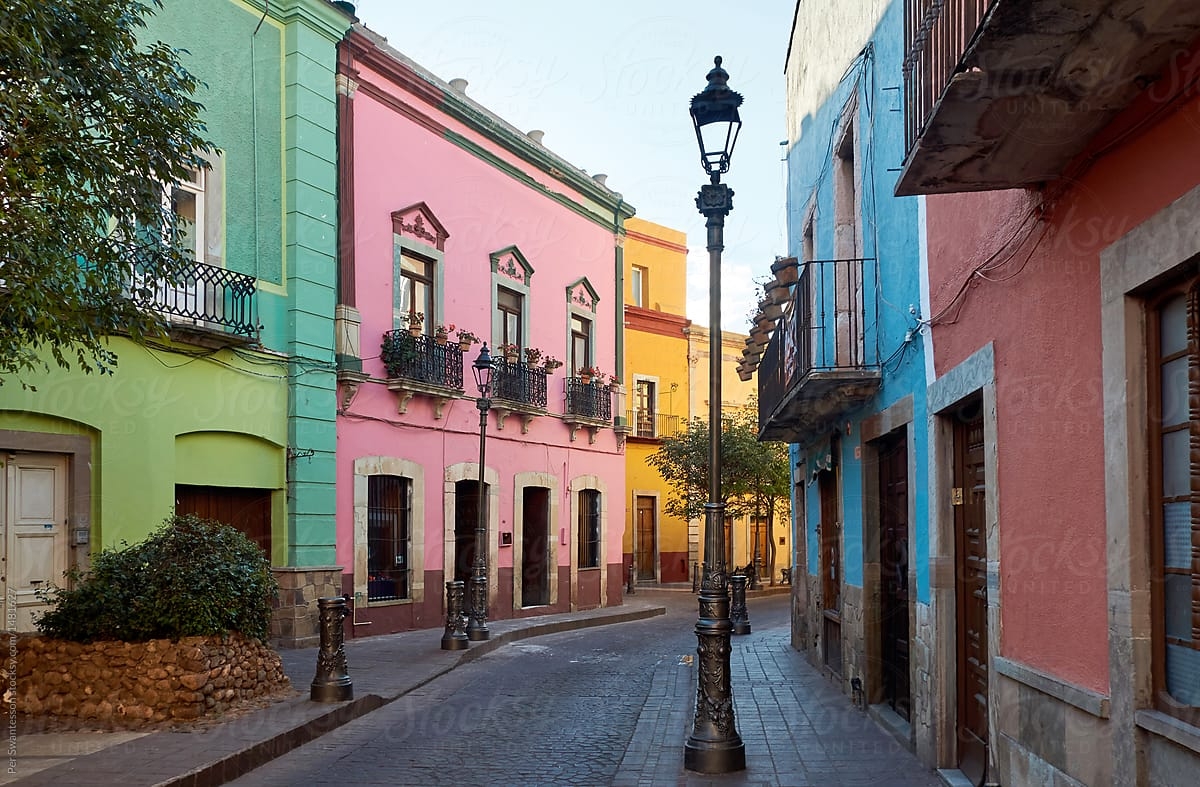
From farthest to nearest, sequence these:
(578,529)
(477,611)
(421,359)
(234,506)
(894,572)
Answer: (578,529)
(421,359)
(477,611)
(234,506)
(894,572)

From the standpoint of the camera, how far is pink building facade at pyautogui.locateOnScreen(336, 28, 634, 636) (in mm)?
16938

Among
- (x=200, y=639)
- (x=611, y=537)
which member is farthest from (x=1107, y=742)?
(x=611, y=537)

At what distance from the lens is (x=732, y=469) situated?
3116 centimetres

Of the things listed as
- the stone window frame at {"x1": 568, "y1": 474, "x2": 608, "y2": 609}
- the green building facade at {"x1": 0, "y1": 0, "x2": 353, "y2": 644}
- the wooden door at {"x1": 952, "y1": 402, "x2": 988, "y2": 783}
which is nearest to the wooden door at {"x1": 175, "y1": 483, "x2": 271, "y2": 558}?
the green building facade at {"x1": 0, "y1": 0, "x2": 353, "y2": 644}

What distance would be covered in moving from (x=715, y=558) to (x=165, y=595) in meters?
4.36

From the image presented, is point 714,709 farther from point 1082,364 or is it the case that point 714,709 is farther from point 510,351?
point 510,351

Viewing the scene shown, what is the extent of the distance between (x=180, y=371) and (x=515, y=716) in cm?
621

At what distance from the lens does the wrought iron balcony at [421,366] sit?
1742 centimetres

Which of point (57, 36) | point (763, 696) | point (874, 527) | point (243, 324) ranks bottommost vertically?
point (763, 696)

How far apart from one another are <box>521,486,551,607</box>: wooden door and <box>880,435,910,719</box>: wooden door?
497 inches

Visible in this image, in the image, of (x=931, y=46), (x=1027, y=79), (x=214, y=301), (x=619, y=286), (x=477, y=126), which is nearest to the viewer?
(x=1027, y=79)

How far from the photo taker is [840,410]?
11398mm

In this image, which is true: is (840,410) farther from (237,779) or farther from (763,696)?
(237,779)

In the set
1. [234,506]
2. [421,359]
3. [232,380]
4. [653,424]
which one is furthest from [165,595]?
[653,424]
